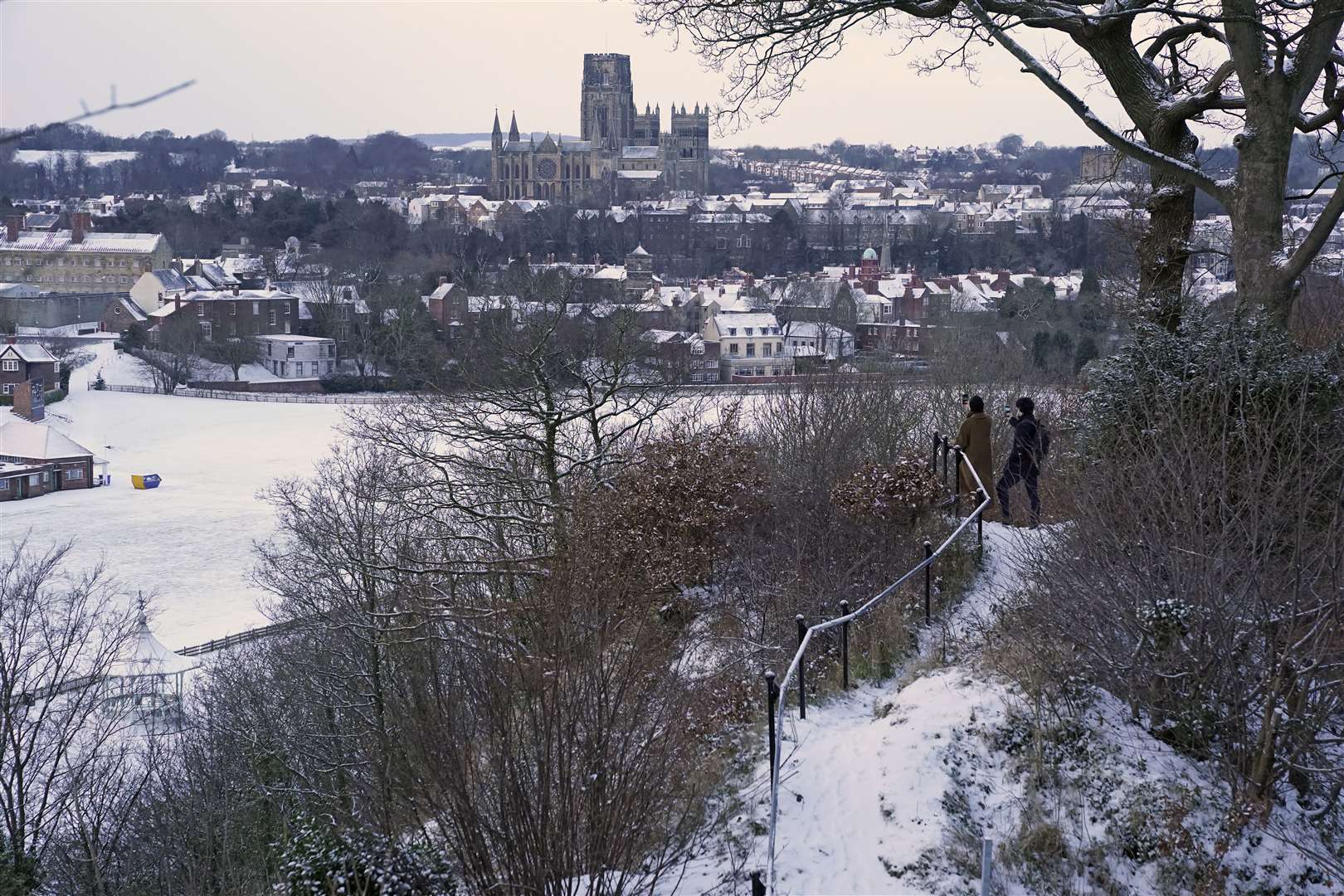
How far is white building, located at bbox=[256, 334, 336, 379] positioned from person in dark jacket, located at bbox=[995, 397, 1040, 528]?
53.3 meters

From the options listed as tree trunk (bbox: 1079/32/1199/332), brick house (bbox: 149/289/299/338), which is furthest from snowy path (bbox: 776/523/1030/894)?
brick house (bbox: 149/289/299/338)

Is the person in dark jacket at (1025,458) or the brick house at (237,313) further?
the brick house at (237,313)

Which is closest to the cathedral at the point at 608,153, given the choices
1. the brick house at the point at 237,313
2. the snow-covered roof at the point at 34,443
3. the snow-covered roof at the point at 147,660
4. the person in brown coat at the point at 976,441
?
the brick house at the point at 237,313

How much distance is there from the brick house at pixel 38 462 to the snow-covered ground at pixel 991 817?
36990 mm

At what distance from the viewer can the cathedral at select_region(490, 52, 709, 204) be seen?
14212 centimetres

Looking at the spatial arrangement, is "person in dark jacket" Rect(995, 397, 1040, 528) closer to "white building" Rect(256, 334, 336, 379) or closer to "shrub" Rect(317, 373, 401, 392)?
"shrub" Rect(317, 373, 401, 392)

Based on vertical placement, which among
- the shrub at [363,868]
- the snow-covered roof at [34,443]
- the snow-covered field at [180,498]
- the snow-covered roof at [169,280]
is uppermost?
the shrub at [363,868]

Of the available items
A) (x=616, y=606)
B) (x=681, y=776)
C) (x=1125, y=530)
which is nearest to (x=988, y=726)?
(x=1125, y=530)

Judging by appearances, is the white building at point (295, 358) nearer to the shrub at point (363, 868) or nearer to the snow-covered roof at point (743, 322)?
the snow-covered roof at point (743, 322)

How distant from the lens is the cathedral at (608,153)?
14212cm

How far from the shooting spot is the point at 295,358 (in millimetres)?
58938

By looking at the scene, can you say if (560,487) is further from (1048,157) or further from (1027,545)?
(1048,157)

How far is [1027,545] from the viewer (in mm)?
6234

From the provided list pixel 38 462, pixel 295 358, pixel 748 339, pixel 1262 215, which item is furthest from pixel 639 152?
pixel 1262 215
